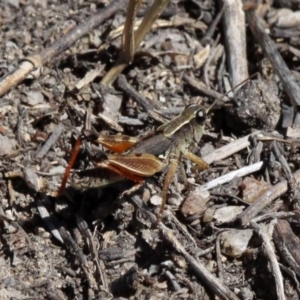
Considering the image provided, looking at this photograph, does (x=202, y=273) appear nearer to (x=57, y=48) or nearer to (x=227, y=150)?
(x=227, y=150)

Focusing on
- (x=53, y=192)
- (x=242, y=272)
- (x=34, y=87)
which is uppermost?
(x=34, y=87)

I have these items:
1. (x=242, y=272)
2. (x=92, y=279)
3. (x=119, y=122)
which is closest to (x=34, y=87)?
(x=119, y=122)

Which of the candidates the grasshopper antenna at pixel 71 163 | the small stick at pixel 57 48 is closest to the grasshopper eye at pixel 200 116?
the grasshopper antenna at pixel 71 163

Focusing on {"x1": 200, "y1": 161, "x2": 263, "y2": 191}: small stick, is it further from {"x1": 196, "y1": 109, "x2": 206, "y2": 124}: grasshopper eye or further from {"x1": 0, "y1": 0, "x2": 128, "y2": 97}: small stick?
{"x1": 0, "y1": 0, "x2": 128, "y2": 97}: small stick

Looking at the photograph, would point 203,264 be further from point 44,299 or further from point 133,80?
point 133,80

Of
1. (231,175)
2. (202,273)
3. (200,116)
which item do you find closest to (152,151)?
(200,116)

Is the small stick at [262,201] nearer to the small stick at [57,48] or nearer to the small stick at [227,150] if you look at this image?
the small stick at [227,150]

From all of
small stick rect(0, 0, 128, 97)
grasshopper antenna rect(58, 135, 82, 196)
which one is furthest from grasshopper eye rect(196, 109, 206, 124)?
small stick rect(0, 0, 128, 97)
